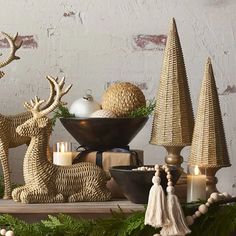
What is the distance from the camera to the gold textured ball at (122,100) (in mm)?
1279

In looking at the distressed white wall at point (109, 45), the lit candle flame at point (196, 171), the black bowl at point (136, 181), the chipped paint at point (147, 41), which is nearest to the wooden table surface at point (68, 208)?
the black bowl at point (136, 181)

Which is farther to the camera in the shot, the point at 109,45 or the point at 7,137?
the point at 109,45

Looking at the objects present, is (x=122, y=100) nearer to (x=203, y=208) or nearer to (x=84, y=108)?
(x=84, y=108)

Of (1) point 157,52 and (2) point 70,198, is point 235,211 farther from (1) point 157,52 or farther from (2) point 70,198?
(1) point 157,52

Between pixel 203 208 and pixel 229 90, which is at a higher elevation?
pixel 229 90

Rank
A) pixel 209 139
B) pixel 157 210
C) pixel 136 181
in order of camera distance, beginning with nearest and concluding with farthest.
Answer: pixel 157 210 < pixel 136 181 < pixel 209 139

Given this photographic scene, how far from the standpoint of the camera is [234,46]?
5.05 ft

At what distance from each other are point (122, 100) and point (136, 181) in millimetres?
222

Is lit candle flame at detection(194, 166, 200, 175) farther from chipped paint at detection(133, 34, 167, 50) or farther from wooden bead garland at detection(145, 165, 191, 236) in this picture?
chipped paint at detection(133, 34, 167, 50)

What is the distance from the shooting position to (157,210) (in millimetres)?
994

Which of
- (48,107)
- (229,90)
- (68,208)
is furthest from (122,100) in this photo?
(229,90)

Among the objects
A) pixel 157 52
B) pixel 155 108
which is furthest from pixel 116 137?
pixel 157 52

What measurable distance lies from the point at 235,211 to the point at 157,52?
582 millimetres

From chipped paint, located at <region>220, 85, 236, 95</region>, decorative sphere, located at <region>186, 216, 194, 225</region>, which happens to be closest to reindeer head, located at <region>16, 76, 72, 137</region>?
decorative sphere, located at <region>186, 216, 194, 225</region>
